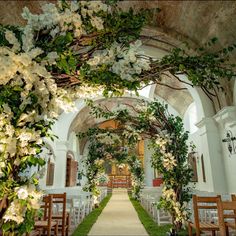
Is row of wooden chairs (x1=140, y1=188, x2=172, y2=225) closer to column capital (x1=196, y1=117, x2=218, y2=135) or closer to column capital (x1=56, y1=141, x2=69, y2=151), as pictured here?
column capital (x1=196, y1=117, x2=218, y2=135)

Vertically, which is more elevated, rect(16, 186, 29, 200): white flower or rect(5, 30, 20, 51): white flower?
rect(5, 30, 20, 51): white flower

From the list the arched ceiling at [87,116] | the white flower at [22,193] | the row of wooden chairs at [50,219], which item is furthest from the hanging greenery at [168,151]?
the arched ceiling at [87,116]

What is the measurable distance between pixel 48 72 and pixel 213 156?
17.1ft

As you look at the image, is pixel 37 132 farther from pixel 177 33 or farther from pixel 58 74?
pixel 177 33

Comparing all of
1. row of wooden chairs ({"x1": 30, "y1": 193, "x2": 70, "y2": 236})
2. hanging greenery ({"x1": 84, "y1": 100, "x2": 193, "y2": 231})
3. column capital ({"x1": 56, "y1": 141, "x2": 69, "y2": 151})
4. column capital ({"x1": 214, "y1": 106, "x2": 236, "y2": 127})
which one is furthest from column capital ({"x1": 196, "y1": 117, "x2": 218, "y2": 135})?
column capital ({"x1": 56, "y1": 141, "x2": 69, "y2": 151})

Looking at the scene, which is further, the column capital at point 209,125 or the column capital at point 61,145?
the column capital at point 61,145

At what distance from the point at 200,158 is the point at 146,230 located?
3.58 meters

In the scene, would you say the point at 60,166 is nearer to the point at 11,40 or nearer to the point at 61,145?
the point at 61,145

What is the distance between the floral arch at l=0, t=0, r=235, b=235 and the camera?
137cm

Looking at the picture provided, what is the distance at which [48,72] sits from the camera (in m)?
1.50

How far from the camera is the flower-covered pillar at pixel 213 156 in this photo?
544 centimetres

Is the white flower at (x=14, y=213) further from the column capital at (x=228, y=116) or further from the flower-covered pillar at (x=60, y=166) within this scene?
the flower-covered pillar at (x=60, y=166)

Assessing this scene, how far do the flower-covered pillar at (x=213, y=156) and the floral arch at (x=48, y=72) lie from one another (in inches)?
169

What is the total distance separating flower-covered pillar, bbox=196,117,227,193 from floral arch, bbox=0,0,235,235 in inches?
169
